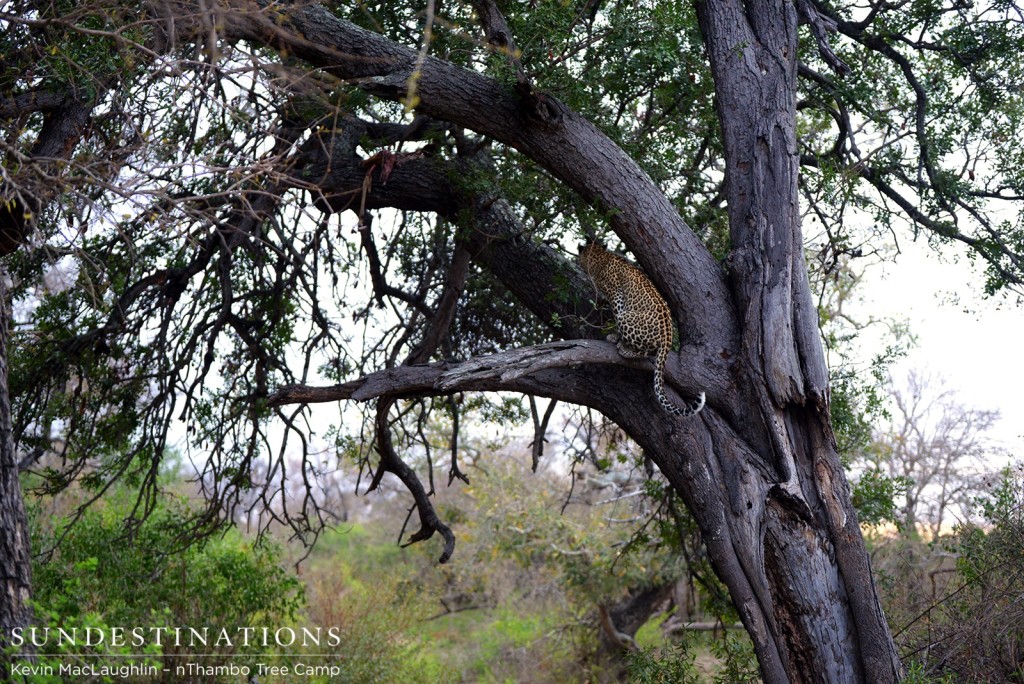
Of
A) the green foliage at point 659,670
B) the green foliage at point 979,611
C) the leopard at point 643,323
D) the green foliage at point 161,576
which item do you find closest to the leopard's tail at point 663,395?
the leopard at point 643,323

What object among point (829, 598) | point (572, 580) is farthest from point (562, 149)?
point (572, 580)

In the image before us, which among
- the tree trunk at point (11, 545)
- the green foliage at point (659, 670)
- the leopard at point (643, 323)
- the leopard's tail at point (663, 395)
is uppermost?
the leopard at point (643, 323)

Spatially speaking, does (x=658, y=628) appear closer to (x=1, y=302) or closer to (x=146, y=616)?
(x=146, y=616)

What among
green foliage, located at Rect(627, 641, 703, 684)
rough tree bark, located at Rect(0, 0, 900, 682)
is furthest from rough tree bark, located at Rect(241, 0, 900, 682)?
green foliage, located at Rect(627, 641, 703, 684)

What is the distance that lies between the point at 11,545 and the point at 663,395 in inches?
134

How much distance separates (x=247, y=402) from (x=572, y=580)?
6031 millimetres

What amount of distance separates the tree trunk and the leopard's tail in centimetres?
332

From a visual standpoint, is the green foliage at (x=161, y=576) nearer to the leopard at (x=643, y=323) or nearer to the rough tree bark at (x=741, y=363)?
the rough tree bark at (x=741, y=363)

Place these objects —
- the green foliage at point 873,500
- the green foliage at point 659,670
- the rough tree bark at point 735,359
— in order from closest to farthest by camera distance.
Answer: the rough tree bark at point 735,359 < the green foliage at point 659,670 < the green foliage at point 873,500

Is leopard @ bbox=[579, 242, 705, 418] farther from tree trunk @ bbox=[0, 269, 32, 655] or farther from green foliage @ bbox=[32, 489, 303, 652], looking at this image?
green foliage @ bbox=[32, 489, 303, 652]

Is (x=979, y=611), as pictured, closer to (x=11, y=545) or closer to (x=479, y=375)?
(x=479, y=375)

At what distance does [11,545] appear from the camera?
4.27m

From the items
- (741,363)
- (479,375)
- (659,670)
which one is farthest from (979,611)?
(479,375)

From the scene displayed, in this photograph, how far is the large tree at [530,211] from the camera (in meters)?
5.21
